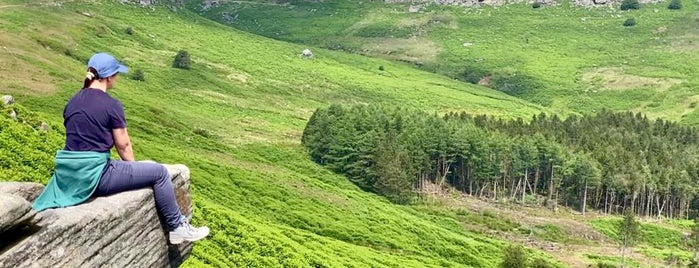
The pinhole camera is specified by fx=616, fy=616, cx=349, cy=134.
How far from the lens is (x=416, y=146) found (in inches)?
5832

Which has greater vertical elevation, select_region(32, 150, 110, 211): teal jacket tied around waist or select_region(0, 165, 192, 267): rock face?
select_region(32, 150, 110, 211): teal jacket tied around waist

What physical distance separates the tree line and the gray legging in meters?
119

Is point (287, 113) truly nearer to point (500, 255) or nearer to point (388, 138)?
point (388, 138)

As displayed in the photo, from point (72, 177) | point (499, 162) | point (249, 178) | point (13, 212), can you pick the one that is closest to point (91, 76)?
point (72, 177)

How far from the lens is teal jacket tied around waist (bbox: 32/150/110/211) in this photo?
44.6ft

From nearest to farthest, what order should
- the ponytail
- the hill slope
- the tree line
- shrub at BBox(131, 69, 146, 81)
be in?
the ponytail
the hill slope
the tree line
shrub at BBox(131, 69, 146, 81)

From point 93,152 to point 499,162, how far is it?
14484cm

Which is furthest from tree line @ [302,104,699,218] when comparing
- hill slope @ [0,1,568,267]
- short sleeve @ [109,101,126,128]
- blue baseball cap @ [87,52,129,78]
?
short sleeve @ [109,101,126,128]

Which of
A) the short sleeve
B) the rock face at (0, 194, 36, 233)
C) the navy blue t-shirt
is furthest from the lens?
the short sleeve

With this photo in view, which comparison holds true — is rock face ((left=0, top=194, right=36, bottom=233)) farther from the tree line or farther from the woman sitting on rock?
the tree line

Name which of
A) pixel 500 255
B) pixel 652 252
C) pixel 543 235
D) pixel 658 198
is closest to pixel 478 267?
pixel 500 255

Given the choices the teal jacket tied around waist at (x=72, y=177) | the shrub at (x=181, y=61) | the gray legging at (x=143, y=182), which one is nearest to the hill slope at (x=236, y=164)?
the shrub at (x=181, y=61)

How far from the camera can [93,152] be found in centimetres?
1377

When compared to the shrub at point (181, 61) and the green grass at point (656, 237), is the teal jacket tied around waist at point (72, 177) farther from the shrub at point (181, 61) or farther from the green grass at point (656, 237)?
the shrub at point (181, 61)
